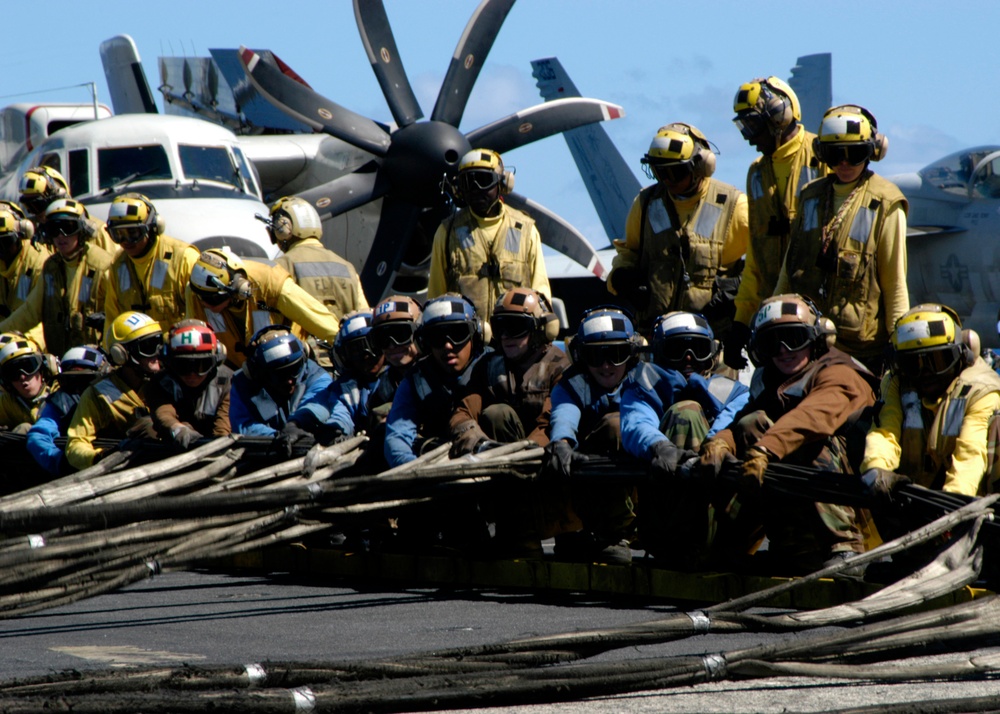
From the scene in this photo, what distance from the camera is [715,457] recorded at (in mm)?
6438

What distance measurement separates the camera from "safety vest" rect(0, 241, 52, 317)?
1312cm

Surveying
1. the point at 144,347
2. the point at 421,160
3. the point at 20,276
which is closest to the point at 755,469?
the point at 144,347

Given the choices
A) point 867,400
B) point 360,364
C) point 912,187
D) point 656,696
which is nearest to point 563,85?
point 912,187

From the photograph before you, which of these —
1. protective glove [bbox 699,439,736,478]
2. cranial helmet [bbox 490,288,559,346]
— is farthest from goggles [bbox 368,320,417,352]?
protective glove [bbox 699,439,736,478]

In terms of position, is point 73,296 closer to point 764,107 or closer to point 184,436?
point 184,436

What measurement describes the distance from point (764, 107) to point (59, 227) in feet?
20.3

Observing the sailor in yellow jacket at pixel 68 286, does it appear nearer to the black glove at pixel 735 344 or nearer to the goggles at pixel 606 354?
the black glove at pixel 735 344

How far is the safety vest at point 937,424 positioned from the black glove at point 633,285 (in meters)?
2.86

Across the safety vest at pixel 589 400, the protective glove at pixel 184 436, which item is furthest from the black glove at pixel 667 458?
the protective glove at pixel 184 436

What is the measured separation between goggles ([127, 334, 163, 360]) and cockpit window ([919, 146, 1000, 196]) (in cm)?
1095

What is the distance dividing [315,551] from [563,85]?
79.2 feet

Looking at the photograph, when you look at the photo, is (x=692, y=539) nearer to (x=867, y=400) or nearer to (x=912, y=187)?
(x=867, y=400)

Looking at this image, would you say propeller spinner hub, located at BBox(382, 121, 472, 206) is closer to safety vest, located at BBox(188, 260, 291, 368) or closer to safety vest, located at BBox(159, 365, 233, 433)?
safety vest, located at BBox(188, 260, 291, 368)

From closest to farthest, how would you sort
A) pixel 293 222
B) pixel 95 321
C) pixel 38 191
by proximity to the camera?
pixel 95 321, pixel 293 222, pixel 38 191
